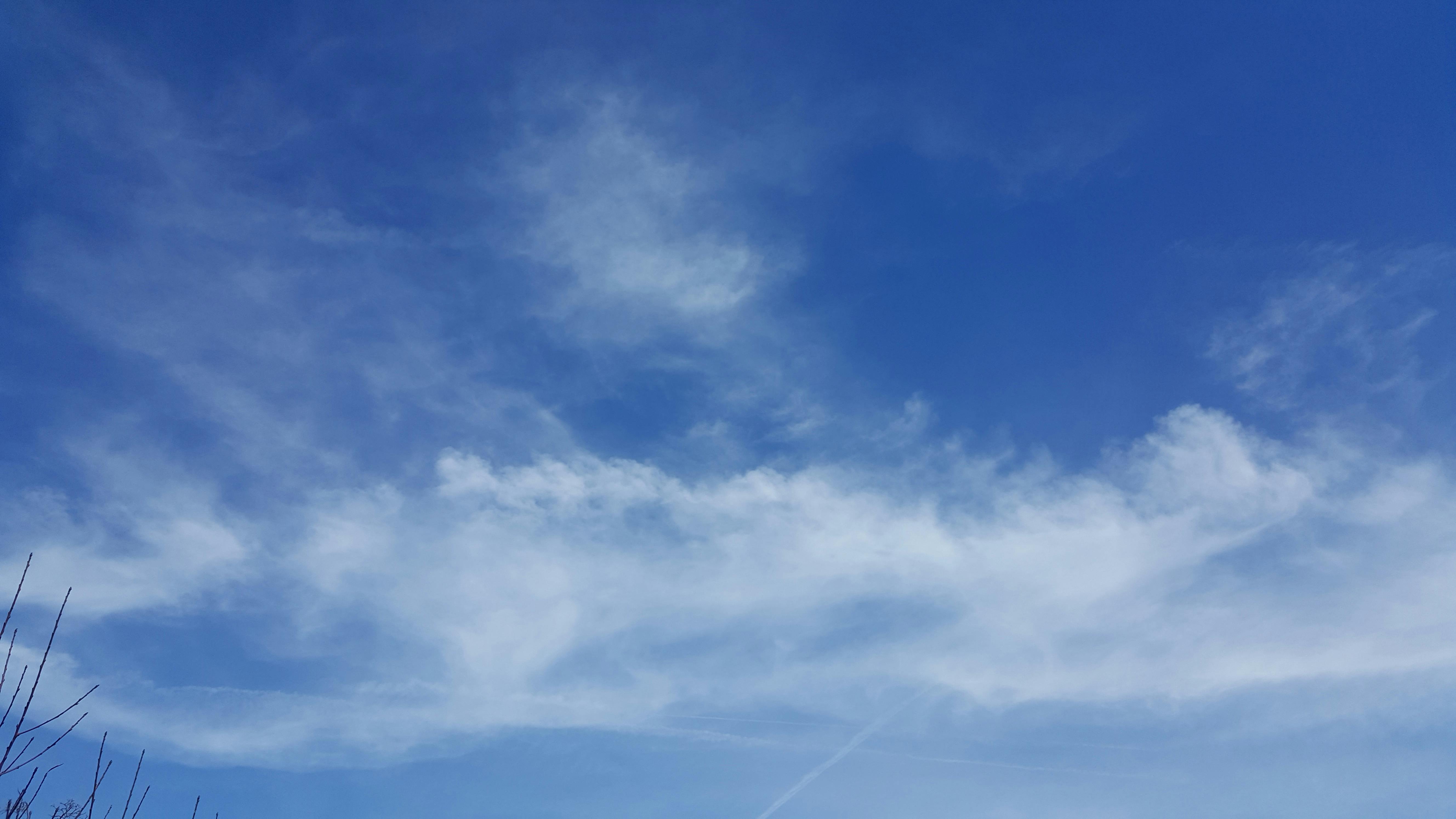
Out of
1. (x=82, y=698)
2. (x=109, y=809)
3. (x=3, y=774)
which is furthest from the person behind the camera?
(x=109, y=809)

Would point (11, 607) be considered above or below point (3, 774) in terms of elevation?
above

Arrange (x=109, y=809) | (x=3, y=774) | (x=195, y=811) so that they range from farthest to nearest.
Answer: (x=195, y=811) → (x=109, y=809) → (x=3, y=774)

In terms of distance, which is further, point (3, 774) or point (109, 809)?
point (109, 809)

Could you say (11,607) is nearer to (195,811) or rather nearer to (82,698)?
(82,698)

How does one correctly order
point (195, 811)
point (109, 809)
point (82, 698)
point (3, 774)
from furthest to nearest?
point (195, 811)
point (109, 809)
point (82, 698)
point (3, 774)

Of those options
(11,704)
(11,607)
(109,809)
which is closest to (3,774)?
(11,704)

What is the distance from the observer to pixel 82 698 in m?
14.2

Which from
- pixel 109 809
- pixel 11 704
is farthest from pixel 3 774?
pixel 109 809

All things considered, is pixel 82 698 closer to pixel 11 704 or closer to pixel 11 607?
pixel 11 704

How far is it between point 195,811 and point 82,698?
9.36m

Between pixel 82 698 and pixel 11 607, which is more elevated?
pixel 11 607

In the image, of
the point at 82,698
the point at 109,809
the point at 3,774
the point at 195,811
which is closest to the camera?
the point at 3,774

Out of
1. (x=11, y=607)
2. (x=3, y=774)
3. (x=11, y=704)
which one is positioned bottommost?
(x=3, y=774)

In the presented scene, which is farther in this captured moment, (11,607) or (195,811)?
(195,811)
